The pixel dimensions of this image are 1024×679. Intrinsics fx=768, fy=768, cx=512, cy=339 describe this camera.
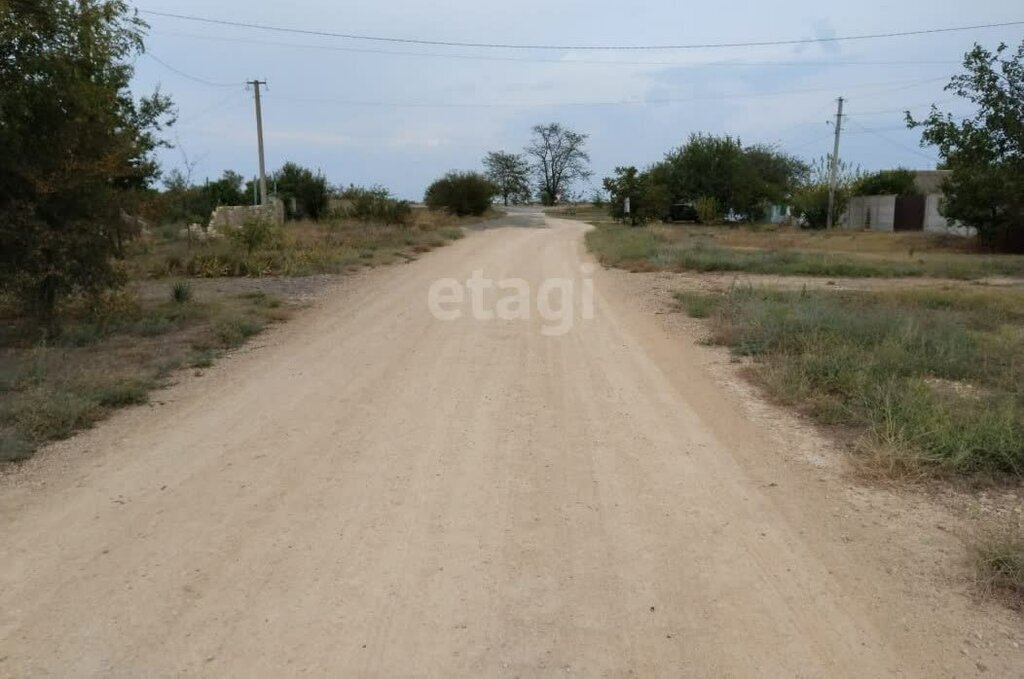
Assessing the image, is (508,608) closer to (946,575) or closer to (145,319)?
(946,575)

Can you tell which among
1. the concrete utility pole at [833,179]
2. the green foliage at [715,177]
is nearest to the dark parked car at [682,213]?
the green foliage at [715,177]

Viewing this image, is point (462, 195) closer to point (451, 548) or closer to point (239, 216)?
point (239, 216)

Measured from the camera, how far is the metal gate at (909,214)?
4097 cm

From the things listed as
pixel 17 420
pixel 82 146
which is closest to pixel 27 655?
pixel 17 420

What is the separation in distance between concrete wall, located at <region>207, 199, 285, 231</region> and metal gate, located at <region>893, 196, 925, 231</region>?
108ft

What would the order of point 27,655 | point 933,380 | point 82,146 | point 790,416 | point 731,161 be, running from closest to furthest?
1. point 27,655
2. point 790,416
3. point 933,380
4. point 82,146
5. point 731,161

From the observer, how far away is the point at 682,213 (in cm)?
5206

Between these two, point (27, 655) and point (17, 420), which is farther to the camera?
point (17, 420)

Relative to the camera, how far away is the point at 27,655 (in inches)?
117

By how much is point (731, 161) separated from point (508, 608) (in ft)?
171

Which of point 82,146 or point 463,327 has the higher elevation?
point 82,146

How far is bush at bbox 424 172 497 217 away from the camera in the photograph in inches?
2112

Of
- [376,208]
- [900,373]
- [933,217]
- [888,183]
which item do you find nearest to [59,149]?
[900,373]

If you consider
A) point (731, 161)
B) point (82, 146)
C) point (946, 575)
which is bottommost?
point (946, 575)
